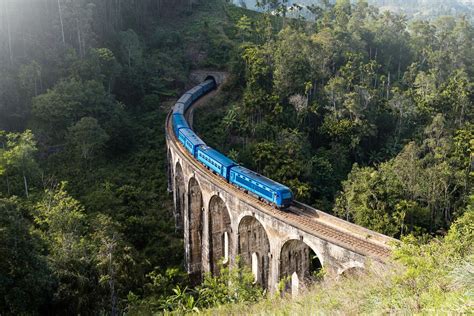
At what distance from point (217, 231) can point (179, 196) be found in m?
7.96

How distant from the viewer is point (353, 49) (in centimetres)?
6081

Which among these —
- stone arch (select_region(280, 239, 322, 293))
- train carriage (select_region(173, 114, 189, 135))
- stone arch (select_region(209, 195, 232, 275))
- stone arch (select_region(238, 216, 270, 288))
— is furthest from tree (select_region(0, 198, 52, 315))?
train carriage (select_region(173, 114, 189, 135))

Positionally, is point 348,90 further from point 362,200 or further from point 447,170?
A: point 362,200

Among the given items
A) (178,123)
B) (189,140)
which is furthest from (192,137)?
(178,123)

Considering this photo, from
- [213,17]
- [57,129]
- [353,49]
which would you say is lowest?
[57,129]

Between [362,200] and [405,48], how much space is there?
4698cm

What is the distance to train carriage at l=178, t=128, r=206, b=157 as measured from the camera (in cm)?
3658

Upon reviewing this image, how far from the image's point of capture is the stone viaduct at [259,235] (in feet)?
75.0

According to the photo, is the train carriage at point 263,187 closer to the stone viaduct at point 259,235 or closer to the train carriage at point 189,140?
the stone viaduct at point 259,235

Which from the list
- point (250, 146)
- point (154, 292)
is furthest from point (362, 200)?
point (154, 292)

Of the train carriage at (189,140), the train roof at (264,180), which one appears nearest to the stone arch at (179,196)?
the train carriage at (189,140)

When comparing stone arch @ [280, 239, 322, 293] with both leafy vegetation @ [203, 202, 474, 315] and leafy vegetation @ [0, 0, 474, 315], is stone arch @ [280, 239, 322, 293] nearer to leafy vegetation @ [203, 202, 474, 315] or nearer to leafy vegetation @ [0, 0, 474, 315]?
leafy vegetation @ [0, 0, 474, 315]

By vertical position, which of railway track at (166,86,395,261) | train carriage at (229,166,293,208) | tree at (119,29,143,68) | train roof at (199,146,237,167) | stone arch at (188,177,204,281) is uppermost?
tree at (119,29,143,68)

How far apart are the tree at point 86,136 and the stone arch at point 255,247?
72.4ft
